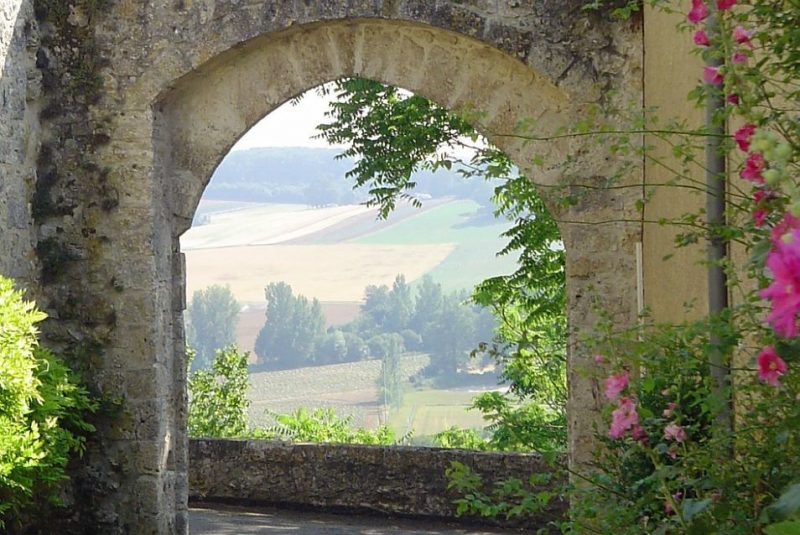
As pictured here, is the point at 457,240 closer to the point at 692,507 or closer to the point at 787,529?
the point at 692,507

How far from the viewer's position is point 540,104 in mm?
5789

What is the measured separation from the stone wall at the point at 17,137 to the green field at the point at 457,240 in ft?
89.0

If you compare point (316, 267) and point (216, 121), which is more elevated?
point (316, 267)

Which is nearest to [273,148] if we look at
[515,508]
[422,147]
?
[422,147]

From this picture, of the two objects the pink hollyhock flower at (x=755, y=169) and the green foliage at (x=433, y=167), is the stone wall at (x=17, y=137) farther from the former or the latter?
the pink hollyhock flower at (x=755, y=169)

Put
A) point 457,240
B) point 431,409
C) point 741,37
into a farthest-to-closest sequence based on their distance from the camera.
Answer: point 457,240 < point 431,409 < point 741,37

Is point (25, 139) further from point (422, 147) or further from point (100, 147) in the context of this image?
point (422, 147)

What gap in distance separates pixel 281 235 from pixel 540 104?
34.9 metres

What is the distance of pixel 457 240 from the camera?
121 feet

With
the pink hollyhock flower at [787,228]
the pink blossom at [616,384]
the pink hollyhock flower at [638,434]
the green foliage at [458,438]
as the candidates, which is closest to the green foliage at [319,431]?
the green foliage at [458,438]

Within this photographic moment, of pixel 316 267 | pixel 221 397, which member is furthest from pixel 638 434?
pixel 316 267

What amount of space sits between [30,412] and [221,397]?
26.5ft

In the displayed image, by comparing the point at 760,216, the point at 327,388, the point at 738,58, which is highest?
the point at 738,58

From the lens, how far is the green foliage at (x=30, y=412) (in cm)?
496
